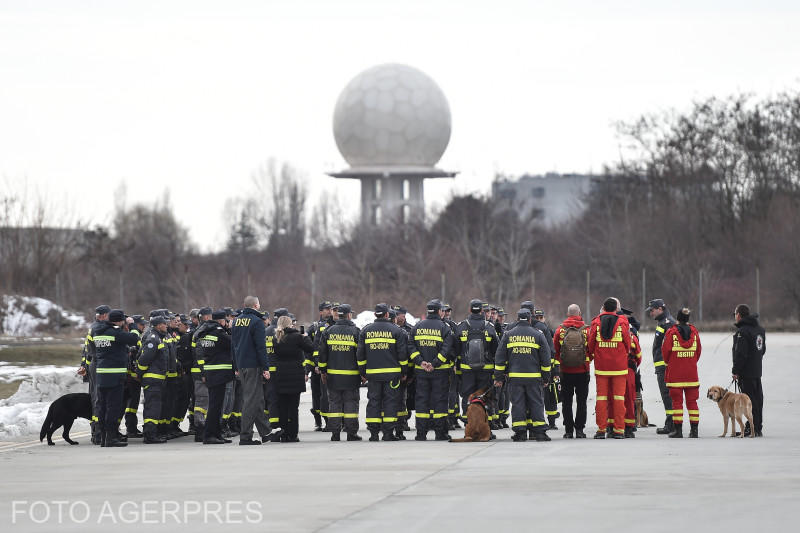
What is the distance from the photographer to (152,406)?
19.1 meters

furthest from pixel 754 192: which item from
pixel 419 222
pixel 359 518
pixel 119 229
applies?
pixel 359 518

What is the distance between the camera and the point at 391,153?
269 ft

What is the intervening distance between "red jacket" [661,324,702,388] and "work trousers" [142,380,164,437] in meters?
7.21

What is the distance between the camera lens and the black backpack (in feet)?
61.3

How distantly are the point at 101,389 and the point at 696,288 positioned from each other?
168 feet

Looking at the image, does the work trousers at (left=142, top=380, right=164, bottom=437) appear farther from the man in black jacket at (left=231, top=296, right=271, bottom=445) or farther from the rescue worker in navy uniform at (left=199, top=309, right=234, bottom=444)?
the man in black jacket at (left=231, top=296, right=271, bottom=445)

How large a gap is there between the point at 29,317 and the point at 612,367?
4287 cm

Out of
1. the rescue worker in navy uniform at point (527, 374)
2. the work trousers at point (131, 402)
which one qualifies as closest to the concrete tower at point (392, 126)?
the work trousers at point (131, 402)

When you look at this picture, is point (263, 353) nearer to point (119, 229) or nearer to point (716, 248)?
point (716, 248)

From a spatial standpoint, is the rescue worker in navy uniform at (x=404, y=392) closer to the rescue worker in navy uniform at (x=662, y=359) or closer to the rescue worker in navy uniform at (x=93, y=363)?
the rescue worker in navy uniform at (x=662, y=359)

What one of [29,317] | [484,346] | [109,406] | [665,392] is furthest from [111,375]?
[29,317]

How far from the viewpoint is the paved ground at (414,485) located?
1081 centimetres

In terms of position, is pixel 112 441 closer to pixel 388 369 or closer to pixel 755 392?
Answer: pixel 388 369

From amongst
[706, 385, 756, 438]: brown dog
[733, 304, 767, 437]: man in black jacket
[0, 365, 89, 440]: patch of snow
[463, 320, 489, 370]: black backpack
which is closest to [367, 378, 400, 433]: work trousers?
[463, 320, 489, 370]: black backpack
